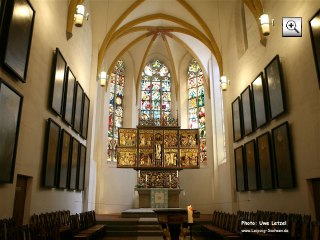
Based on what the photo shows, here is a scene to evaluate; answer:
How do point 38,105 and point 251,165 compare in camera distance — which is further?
point 251,165

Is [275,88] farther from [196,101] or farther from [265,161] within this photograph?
[196,101]

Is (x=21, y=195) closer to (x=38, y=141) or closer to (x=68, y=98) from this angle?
(x=38, y=141)

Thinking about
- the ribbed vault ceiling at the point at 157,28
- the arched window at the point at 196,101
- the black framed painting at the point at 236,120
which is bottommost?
the black framed painting at the point at 236,120

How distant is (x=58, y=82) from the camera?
9.09m

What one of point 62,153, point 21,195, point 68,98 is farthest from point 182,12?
point 21,195

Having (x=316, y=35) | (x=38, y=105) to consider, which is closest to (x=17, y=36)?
(x=38, y=105)

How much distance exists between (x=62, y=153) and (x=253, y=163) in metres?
6.71

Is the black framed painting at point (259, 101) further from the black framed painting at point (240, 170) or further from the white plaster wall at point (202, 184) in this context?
the white plaster wall at point (202, 184)

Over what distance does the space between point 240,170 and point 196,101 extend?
31.1 feet

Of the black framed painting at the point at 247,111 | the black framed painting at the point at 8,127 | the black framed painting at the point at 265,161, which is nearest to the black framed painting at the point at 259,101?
the black framed painting at the point at 247,111

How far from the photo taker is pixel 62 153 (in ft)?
31.2

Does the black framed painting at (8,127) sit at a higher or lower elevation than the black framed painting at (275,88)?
lower

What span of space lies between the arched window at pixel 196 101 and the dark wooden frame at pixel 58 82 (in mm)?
12146

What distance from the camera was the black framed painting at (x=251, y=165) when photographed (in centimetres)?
1058
